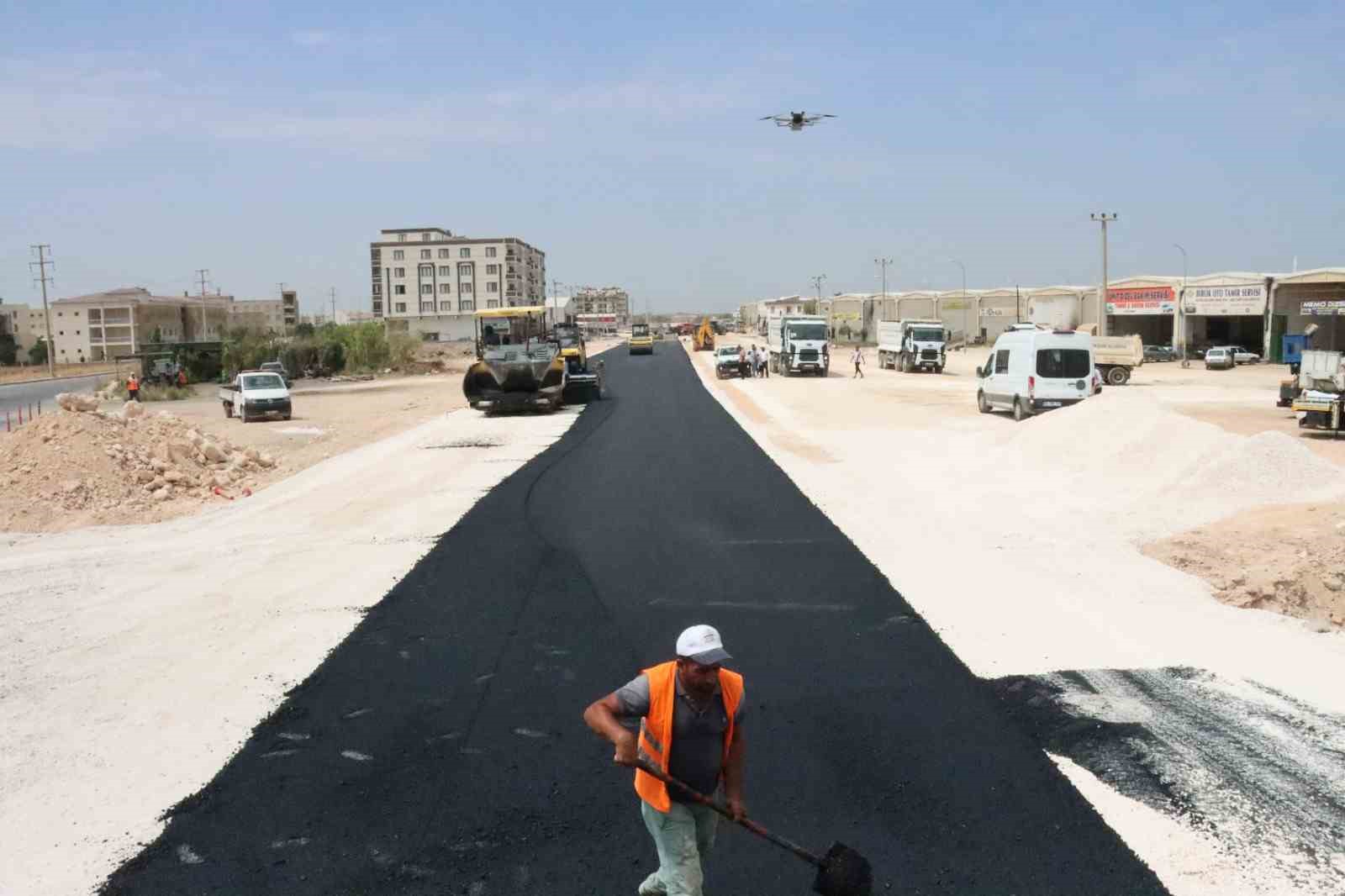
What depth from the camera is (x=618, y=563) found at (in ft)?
41.7

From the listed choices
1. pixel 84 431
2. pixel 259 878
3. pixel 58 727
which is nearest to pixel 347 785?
pixel 259 878

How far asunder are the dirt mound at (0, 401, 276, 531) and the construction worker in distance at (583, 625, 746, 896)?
15.3 meters

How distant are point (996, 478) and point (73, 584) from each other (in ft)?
45.6

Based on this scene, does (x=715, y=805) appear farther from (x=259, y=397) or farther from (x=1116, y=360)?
(x=1116, y=360)

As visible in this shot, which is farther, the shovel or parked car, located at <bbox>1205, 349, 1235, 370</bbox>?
parked car, located at <bbox>1205, 349, 1235, 370</bbox>

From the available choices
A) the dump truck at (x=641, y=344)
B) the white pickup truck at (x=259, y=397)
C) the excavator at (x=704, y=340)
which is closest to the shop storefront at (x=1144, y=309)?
the excavator at (x=704, y=340)

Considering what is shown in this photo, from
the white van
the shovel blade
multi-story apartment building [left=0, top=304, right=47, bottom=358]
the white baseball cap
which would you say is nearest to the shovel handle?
the shovel blade

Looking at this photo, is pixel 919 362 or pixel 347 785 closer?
pixel 347 785

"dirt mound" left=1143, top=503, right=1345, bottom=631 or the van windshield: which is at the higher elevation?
the van windshield

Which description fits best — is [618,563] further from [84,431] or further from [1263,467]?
[84,431]

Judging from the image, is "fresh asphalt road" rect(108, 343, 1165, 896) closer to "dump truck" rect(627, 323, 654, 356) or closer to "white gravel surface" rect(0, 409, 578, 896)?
"white gravel surface" rect(0, 409, 578, 896)

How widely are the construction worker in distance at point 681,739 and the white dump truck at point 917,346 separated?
5232 centimetres

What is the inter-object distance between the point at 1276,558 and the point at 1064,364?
16.9 metres

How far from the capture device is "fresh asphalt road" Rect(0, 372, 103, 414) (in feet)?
169
